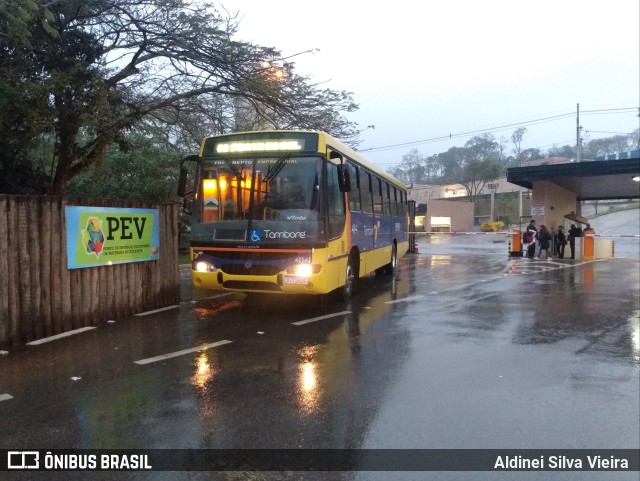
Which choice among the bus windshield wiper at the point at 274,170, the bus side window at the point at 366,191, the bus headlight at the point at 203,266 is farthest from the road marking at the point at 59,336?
the bus side window at the point at 366,191

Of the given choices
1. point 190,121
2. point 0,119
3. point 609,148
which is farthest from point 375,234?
point 609,148

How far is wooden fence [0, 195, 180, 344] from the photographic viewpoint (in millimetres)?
7043

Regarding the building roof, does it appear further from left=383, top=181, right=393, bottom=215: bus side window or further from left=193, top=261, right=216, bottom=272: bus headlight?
left=193, top=261, right=216, bottom=272: bus headlight

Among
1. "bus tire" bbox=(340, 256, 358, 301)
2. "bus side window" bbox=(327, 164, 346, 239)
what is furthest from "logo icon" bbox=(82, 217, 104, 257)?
"bus tire" bbox=(340, 256, 358, 301)

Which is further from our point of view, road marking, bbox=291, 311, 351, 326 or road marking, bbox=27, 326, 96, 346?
road marking, bbox=291, 311, 351, 326

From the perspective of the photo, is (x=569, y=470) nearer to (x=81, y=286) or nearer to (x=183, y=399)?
(x=183, y=399)

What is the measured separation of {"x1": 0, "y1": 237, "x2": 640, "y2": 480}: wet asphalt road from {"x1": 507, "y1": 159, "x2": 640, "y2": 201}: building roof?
12547 mm

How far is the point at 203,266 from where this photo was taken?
9.02 meters

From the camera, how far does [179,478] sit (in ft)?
11.4

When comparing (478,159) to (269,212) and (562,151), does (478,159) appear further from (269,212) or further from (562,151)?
(269,212)

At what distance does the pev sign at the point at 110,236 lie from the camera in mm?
7977

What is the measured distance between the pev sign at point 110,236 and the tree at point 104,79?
274 cm

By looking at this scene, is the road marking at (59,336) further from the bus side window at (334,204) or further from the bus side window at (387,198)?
the bus side window at (387,198)

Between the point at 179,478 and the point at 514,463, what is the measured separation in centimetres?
245
